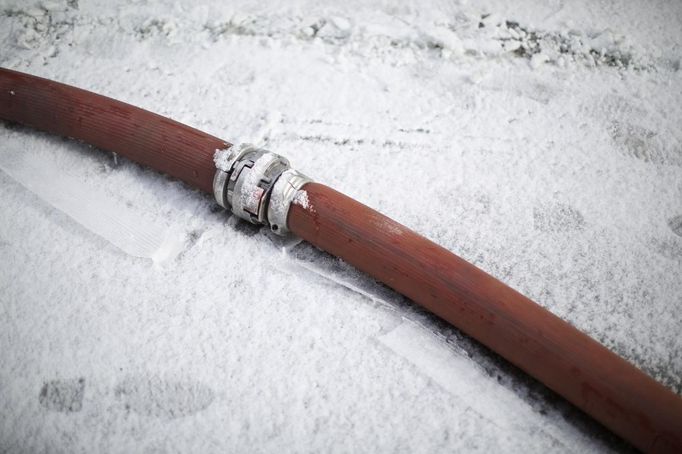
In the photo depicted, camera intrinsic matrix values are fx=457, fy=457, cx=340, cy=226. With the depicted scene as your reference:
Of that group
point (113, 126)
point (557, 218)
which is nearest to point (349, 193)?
point (557, 218)

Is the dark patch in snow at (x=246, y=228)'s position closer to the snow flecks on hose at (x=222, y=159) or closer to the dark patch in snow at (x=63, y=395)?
the snow flecks on hose at (x=222, y=159)

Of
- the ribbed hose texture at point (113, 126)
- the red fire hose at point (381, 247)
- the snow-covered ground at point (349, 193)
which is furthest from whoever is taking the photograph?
the ribbed hose texture at point (113, 126)

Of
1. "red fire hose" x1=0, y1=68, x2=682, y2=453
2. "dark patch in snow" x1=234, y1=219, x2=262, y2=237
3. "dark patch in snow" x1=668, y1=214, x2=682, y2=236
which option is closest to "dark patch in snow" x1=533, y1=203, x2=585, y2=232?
"dark patch in snow" x1=668, y1=214, x2=682, y2=236

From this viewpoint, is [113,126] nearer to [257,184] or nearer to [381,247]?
[257,184]

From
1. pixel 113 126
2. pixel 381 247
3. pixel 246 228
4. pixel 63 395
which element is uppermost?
pixel 113 126

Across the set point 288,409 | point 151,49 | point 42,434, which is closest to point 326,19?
point 151,49

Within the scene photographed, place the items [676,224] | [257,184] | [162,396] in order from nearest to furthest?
[162,396] < [257,184] < [676,224]

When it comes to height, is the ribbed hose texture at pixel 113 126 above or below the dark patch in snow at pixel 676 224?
above

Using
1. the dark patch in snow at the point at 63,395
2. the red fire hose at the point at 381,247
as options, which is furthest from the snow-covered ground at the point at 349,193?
the red fire hose at the point at 381,247
